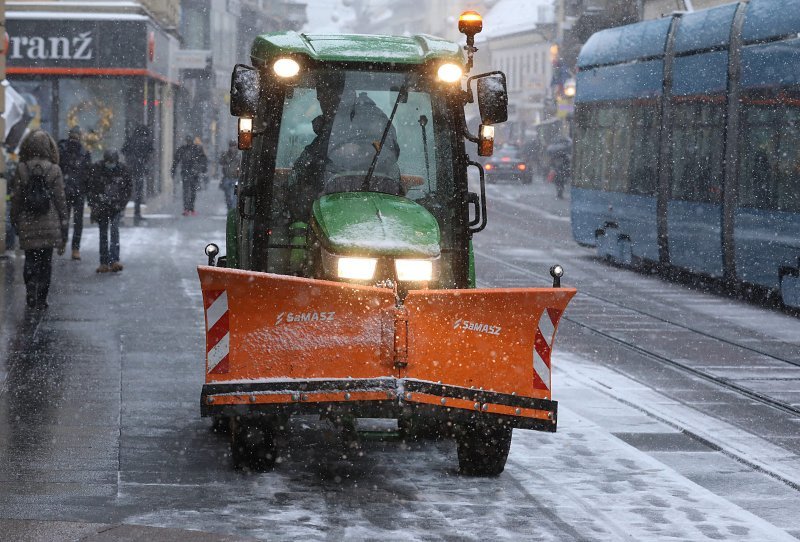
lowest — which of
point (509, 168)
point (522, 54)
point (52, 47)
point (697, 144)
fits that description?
point (509, 168)

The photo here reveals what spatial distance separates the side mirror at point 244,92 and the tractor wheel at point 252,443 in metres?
1.76

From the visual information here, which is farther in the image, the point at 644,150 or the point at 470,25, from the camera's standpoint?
the point at 644,150

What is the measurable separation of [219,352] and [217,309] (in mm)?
242

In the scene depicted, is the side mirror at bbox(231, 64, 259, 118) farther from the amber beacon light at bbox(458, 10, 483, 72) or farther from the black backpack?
the black backpack

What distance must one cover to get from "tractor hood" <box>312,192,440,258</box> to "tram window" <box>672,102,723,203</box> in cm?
1191

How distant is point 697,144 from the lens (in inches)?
832

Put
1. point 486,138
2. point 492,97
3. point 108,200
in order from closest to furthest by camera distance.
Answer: point 492,97 → point 486,138 → point 108,200

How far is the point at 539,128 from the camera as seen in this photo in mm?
83375

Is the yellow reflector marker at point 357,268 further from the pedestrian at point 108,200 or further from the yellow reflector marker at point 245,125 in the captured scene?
the pedestrian at point 108,200

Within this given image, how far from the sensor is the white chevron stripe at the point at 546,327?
27.6 feet

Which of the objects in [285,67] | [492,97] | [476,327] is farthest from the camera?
[285,67]

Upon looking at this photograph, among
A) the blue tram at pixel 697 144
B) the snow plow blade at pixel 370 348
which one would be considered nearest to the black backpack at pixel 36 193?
the snow plow blade at pixel 370 348

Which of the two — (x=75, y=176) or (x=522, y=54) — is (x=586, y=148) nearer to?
(x=75, y=176)

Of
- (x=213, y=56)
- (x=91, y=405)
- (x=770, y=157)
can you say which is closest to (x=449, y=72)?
(x=91, y=405)
